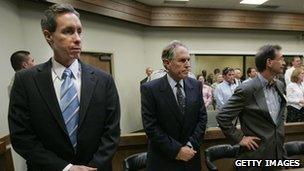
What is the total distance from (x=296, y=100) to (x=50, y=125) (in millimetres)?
4078

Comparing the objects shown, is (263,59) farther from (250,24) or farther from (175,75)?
(250,24)

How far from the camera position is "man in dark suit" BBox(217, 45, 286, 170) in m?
2.13

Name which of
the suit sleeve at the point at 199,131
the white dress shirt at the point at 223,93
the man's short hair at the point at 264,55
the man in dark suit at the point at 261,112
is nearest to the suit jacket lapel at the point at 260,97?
the man in dark suit at the point at 261,112

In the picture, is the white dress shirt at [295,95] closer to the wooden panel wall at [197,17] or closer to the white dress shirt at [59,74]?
the wooden panel wall at [197,17]

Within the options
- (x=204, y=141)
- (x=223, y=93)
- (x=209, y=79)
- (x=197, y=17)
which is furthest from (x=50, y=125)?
(x=209, y=79)

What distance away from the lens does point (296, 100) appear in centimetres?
460

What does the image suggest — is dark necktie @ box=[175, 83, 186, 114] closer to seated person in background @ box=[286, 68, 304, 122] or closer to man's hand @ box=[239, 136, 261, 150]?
man's hand @ box=[239, 136, 261, 150]

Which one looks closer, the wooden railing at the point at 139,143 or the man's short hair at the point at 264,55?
the man's short hair at the point at 264,55

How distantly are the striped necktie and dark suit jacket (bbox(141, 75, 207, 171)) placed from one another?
699 mm

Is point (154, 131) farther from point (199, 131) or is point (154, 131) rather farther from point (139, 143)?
point (139, 143)

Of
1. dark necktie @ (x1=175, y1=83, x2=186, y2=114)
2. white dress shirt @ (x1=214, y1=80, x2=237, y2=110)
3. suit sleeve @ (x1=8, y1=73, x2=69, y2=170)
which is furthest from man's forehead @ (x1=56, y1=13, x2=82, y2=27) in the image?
white dress shirt @ (x1=214, y1=80, x2=237, y2=110)

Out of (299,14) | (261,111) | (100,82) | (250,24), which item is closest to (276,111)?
(261,111)

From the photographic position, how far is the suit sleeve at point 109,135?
155 cm

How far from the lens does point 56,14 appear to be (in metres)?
1.52
